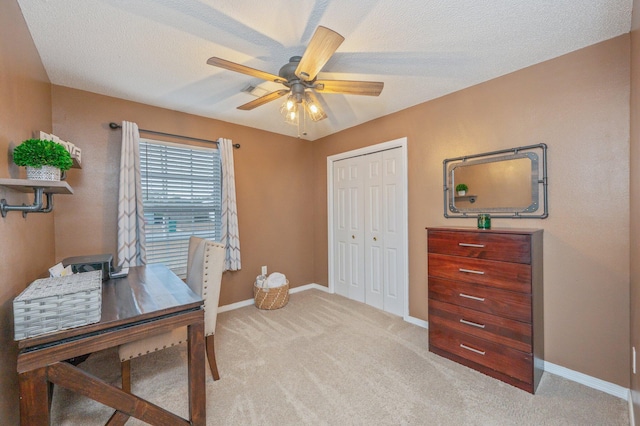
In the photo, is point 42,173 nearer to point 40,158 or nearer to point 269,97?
point 40,158

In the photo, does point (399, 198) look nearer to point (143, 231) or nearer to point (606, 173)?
point (606, 173)

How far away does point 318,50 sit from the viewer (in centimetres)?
149

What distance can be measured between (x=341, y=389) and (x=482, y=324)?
1.17 meters

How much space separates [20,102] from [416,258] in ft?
11.0

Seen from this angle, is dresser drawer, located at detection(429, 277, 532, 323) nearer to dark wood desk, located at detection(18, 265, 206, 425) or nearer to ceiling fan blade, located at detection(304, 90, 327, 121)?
ceiling fan blade, located at detection(304, 90, 327, 121)

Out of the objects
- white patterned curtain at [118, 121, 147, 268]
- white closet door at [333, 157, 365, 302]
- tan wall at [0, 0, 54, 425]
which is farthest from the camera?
white closet door at [333, 157, 365, 302]

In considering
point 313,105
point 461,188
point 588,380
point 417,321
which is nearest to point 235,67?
point 313,105

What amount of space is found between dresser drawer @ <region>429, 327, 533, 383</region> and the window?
2.66m

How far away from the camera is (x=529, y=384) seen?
183cm

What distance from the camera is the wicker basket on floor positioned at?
3363 millimetres

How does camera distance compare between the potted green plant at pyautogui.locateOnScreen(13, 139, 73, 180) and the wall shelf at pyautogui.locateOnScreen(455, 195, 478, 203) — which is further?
the wall shelf at pyautogui.locateOnScreen(455, 195, 478, 203)

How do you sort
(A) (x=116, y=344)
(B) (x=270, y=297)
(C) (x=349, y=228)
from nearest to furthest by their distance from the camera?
(A) (x=116, y=344) < (B) (x=270, y=297) < (C) (x=349, y=228)

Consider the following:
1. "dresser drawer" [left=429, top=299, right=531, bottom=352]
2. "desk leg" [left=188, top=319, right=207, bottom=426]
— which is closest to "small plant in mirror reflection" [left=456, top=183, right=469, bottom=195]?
"dresser drawer" [left=429, top=299, right=531, bottom=352]

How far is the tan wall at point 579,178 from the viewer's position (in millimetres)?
1819
